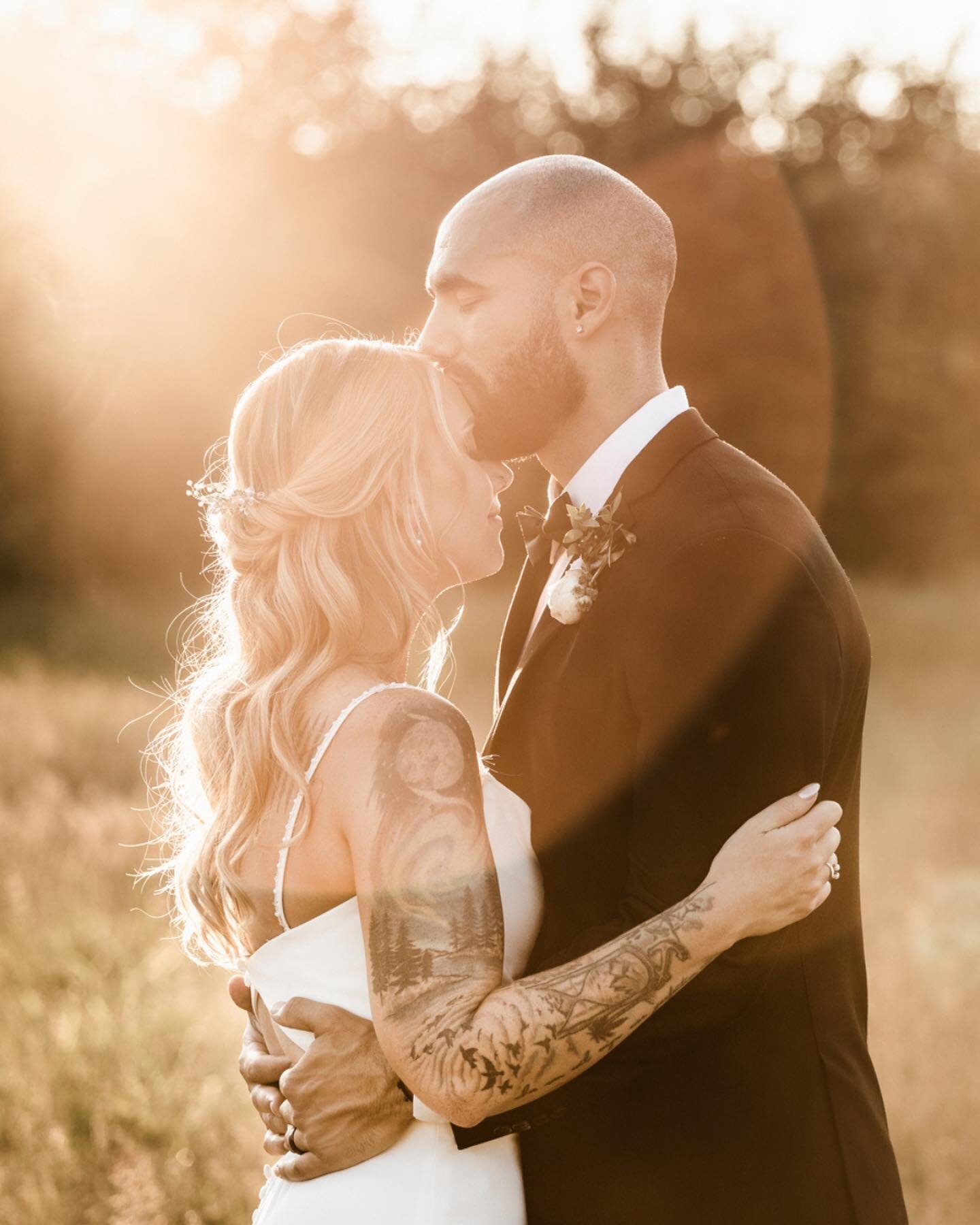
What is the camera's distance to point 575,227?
10.9ft

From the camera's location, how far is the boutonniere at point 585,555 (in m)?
2.98

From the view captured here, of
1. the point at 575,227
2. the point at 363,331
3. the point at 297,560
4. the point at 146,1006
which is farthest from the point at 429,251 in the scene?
the point at 297,560

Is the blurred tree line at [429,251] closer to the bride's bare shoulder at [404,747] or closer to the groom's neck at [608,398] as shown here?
the groom's neck at [608,398]

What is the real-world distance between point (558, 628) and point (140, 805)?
23.8ft

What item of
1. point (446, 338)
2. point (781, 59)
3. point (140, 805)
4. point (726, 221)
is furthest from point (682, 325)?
point (446, 338)

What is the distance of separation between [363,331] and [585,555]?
12.4 m

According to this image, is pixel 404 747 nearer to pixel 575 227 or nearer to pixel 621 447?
pixel 621 447

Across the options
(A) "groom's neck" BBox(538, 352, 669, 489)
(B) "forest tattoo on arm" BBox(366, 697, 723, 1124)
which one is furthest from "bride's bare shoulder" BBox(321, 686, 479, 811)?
(A) "groom's neck" BBox(538, 352, 669, 489)

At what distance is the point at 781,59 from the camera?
92.9 feet

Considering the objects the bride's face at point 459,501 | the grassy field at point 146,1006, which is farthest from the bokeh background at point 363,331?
the bride's face at point 459,501

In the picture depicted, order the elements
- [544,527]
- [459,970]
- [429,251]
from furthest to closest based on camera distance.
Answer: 1. [429,251]
2. [544,527]
3. [459,970]

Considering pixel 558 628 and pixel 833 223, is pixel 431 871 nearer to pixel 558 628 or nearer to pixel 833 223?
pixel 558 628

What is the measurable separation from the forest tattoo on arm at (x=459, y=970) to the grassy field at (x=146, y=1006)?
2822 mm

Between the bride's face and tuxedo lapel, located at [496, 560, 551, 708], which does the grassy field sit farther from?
the bride's face
